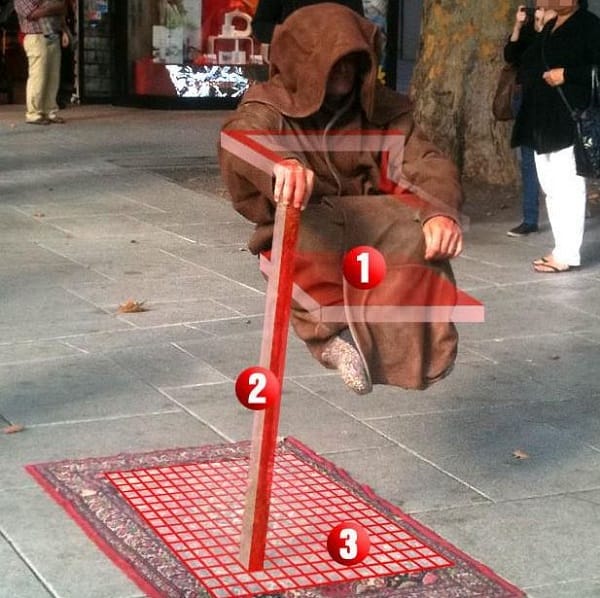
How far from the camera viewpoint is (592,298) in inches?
342

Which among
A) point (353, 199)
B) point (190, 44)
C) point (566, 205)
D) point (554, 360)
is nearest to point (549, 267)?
point (566, 205)

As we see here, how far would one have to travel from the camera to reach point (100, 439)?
5883 millimetres

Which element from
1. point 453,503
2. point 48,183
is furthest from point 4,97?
point 453,503

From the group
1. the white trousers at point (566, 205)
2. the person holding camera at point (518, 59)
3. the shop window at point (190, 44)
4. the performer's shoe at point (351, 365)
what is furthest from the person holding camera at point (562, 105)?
the shop window at point (190, 44)

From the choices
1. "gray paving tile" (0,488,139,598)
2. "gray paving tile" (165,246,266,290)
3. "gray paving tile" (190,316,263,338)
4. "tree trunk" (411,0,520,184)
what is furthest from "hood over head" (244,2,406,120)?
"tree trunk" (411,0,520,184)

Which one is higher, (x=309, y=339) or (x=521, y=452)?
(x=309, y=339)

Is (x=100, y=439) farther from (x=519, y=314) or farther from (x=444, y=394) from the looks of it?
(x=519, y=314)

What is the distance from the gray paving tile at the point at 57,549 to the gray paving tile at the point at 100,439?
12.3 inches

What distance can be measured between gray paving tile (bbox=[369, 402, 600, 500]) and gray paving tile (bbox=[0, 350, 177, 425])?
42.2 inches

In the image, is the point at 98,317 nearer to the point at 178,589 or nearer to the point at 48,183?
the point at 178,589

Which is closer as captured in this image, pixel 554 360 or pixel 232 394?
pixel 232 394

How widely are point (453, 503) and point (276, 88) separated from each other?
162cm

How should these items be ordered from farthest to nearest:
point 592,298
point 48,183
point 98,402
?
point 48,183
point 592,298
point 98,402

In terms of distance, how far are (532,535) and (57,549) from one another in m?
1.58
